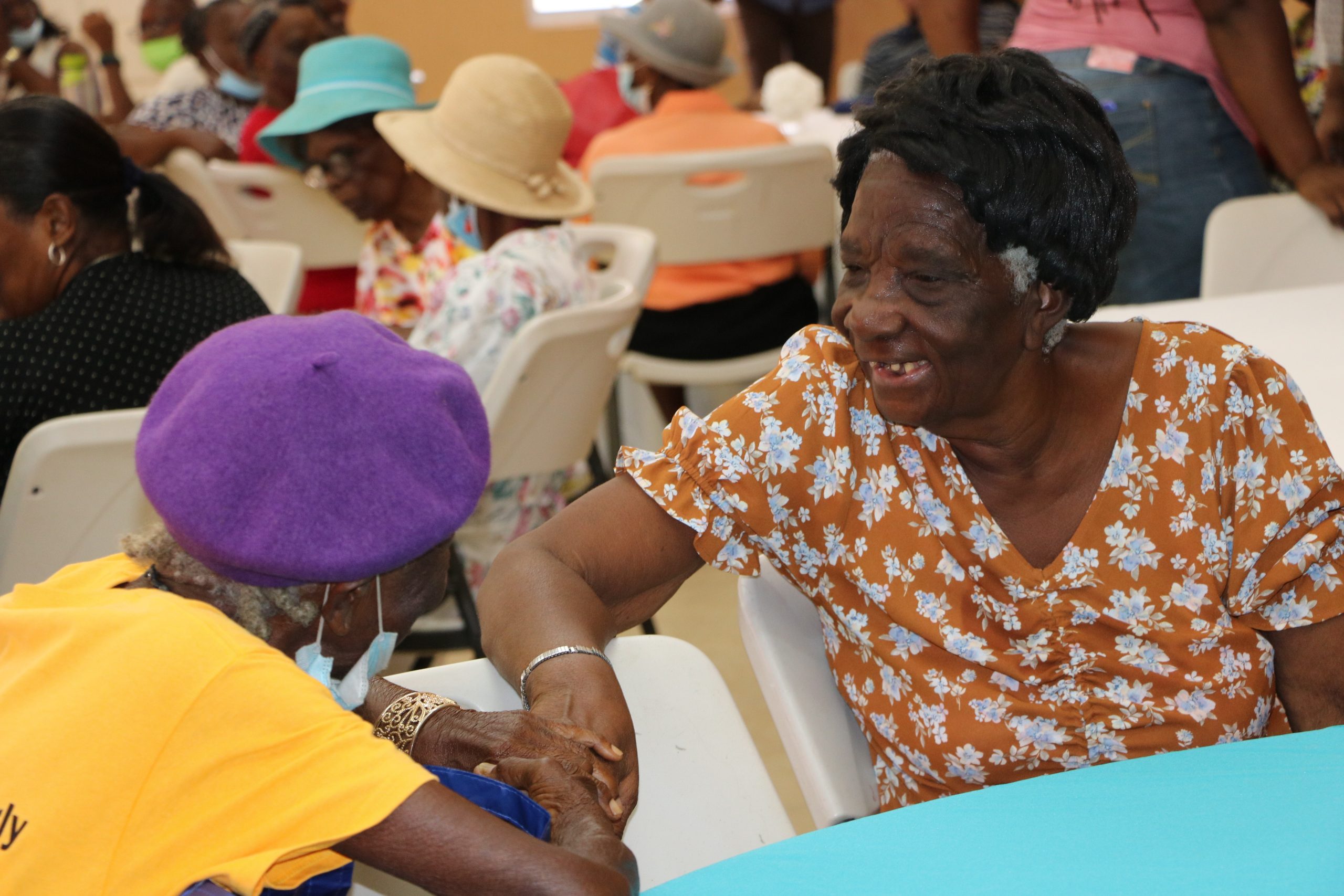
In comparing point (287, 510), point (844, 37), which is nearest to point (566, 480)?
point (287, 510)

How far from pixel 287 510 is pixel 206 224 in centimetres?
150

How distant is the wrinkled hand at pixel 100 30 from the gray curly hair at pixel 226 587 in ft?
22.4

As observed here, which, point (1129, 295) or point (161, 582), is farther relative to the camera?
point (1129, 295)

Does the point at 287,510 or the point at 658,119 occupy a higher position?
the point at 287,510

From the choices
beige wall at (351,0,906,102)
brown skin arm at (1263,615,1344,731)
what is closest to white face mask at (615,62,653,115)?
brown skin arm at (1263,615,1344,731)

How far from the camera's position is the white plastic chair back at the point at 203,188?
3.47 m

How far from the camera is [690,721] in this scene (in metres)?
1.18

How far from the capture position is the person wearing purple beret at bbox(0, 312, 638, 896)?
825 millimetres

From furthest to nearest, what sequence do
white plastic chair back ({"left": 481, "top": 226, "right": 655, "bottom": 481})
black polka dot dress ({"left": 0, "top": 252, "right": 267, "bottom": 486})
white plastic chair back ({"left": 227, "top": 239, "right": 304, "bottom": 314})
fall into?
white plastic chair back ({"left": 227, "top": 239, "right": 304, "bottom": 314}), white plastic chair back ({"left": 481, "top": 226, "right": 655, "bottom": 481}), black polka dot dress ({"left": 0, "top": 252, "right": 267, "bottom": 486})

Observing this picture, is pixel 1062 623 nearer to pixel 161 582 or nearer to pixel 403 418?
pixel 403 418

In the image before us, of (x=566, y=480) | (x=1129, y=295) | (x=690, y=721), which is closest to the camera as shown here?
(x=690, y=721)

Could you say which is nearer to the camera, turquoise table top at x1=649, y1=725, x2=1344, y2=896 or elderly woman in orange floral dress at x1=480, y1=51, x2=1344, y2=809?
turquoise table top at x1=649, y1=725, x2=1344, y2=896

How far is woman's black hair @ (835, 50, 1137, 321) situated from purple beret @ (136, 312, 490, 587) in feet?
1.76

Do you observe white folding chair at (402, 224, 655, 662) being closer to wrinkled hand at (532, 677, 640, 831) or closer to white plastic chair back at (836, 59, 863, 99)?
wrinkled hand at (532, 677, 640, 831)
